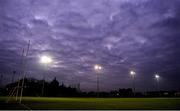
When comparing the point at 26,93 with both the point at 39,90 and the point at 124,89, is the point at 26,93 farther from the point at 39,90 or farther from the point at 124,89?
the point at 124,89

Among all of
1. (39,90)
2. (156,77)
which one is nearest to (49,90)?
(39,90)

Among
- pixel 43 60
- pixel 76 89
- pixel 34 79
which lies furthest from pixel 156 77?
pixel 34 79

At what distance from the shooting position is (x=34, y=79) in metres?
129

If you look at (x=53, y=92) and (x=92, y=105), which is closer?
(x=92, y=105)

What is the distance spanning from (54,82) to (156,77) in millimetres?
67181

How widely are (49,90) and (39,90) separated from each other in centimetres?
584

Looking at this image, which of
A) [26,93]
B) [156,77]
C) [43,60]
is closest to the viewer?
[43,60]

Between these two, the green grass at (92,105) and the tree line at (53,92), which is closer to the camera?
the green grass at (92,105)

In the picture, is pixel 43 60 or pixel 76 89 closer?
pixel 43 60

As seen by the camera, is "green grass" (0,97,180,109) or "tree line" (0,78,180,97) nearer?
"green grass" (0,97,180,109)

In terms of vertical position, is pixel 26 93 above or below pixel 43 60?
below

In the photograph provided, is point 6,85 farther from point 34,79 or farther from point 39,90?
point 39,90

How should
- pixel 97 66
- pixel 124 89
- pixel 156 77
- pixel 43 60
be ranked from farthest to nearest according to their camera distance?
pixel 124 89
pixel 156 77
pixel 97 66
pixel 43 60

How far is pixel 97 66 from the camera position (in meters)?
51.8
